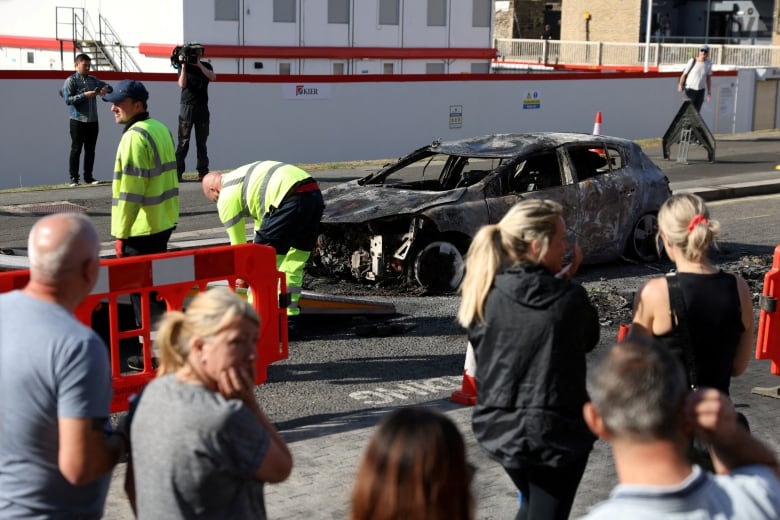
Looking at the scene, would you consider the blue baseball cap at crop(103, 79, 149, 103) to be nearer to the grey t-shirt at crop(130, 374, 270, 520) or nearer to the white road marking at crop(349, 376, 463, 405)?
the white road marking at crop(349, 376, 463, 405)

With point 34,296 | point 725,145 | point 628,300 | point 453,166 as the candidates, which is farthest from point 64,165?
point 34,296

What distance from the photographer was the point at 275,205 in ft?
28.7

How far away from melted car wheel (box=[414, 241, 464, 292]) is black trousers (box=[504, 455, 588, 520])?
20.1 feet

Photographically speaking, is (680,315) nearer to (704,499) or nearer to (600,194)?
(704,499)

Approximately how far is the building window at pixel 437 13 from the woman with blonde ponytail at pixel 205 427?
40.8 meters

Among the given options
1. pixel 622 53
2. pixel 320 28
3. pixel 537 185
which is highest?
pixel 320 28

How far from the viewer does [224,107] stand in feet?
68.1

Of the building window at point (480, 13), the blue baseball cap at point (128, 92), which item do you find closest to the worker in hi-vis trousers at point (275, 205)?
the blue baseball cap at point (128, 92)

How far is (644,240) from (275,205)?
16.1 ft

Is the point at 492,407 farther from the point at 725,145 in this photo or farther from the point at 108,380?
the point at 725,145

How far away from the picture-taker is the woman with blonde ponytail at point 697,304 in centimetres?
455

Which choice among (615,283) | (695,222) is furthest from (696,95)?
(695,222)

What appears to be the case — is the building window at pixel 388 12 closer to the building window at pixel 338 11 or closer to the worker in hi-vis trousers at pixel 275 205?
the building window at pixel 338 11

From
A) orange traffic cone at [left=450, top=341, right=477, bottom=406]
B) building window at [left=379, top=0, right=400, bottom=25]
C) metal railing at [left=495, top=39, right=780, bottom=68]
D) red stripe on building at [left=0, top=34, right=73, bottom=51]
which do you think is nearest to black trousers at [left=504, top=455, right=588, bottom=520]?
orange traffic cone at [left=450, top=341, right=477, bottom=406]
